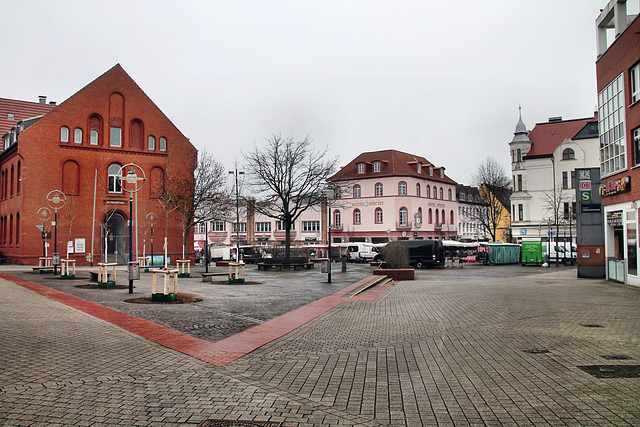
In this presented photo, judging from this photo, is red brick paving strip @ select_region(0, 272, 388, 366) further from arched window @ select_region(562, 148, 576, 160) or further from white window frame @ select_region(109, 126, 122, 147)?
arched window @ select_region(562, 148, 576, 160)

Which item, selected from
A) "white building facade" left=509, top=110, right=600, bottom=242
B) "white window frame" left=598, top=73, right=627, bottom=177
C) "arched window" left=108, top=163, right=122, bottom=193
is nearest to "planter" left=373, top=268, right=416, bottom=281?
"white window frame" left=598, top=73, right=627, bottom=177

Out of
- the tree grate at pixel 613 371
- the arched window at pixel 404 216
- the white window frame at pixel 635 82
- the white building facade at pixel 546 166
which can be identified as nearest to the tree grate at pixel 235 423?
the tree grate at pixel 613 371

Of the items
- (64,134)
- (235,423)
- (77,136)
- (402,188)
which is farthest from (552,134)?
(235,423)

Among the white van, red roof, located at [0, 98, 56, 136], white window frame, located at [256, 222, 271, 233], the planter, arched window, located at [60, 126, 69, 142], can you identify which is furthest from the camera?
white window frame, located at [256, 222, 271, 233]

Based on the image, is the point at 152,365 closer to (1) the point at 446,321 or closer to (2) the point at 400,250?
(1) the point at 446,321

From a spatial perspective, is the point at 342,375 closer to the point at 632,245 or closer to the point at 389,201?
the point at 632,245

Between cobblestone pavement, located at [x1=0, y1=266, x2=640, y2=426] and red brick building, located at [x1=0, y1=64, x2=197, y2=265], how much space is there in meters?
34.6

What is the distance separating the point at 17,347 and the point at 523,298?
14.7m

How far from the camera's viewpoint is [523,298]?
17.1 metres

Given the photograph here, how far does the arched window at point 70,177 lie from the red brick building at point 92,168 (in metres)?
0.08

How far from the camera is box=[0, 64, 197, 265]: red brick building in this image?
140 ft

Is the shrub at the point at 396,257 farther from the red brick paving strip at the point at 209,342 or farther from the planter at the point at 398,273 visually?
the red brick paving strip at the point at 209,342

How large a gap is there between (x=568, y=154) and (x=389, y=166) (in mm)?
24774

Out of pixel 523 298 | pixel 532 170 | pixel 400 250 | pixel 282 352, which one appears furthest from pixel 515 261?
pixel 282 352
